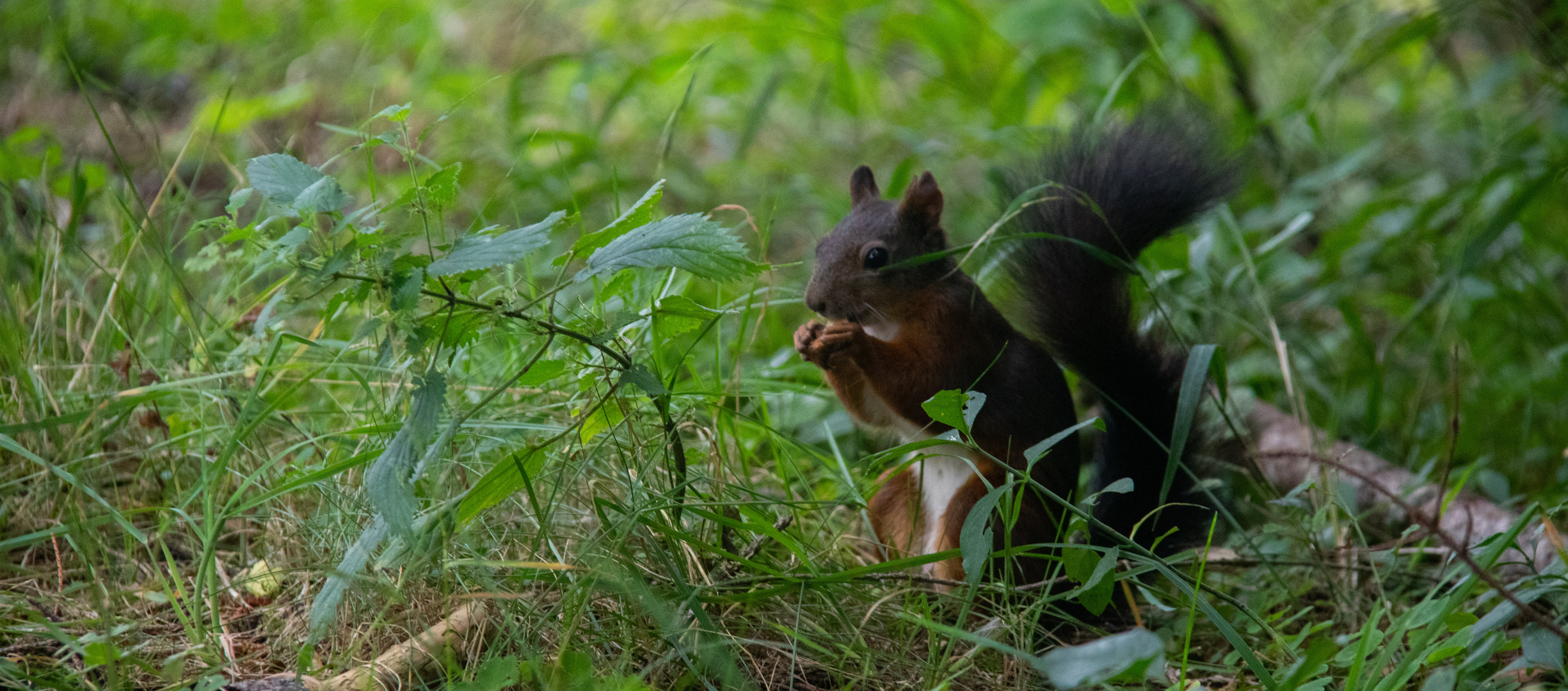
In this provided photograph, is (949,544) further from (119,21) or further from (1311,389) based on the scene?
(119,21)

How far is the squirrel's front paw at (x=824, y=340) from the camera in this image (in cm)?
196

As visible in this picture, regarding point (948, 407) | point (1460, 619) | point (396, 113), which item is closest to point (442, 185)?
point (396, 113)

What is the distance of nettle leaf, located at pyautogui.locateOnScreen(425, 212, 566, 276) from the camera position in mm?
1227

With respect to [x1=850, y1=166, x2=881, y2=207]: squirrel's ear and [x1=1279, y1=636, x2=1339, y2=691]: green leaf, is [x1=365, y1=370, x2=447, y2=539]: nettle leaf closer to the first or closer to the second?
[x1=1279, y1=636, x2=1339, y2=691]: green leaf

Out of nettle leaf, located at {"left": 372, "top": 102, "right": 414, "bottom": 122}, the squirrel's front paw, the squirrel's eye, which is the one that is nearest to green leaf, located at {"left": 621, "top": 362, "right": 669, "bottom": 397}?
nettle leaf, located at {"left": 372, "top": 102, "right": 414, "bottom": 122}

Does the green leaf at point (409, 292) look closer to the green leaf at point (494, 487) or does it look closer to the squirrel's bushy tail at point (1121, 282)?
the green leaf at point (494, 487)

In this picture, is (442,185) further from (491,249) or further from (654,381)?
(654,381)

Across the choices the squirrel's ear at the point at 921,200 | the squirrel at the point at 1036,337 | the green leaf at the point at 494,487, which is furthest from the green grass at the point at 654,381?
the squirrel's ear at the point at 921,200

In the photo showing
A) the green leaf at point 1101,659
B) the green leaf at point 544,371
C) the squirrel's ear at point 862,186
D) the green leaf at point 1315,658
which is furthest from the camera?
the squirrel's ear at point 862,186

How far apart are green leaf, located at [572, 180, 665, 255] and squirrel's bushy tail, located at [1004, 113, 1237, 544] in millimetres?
873

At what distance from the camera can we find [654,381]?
141 cm

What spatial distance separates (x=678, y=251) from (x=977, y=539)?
0.56 m

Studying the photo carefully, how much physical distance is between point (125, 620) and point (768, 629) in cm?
96

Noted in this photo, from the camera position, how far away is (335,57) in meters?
4.80
